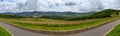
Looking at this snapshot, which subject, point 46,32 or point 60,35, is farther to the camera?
point 46,32

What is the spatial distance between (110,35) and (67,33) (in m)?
7.92

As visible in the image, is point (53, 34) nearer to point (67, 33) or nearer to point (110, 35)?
point (67, 33)

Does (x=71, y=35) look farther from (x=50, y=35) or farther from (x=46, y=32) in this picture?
(x=46, y=32)

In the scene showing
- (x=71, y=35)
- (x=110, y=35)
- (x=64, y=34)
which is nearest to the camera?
(x=110, y=35)

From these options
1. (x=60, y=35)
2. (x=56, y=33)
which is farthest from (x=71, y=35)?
(x=56, y=33)

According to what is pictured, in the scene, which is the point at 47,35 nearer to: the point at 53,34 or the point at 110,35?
the point at 53,34

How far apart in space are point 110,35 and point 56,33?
31.4 ft

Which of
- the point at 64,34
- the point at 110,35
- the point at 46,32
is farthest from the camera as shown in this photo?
the point at 46,32

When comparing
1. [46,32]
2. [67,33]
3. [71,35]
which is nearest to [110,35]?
[71,35]

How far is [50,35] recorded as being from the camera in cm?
4344

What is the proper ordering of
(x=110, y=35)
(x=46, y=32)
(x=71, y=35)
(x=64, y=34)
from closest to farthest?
1. (x=110, y=35)
2. (x=71, y=35)
3. (x=64, y=34)
4. (x=46, y=32)

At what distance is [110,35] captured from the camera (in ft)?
127

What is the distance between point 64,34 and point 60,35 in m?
1.47

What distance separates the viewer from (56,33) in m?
45.9
